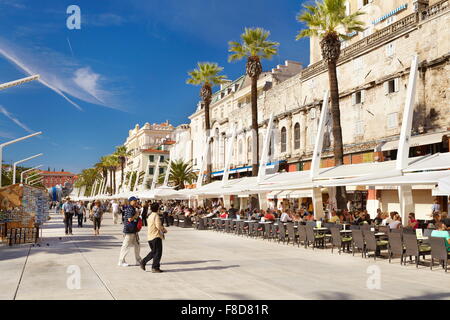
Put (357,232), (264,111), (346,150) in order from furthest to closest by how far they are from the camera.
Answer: (264,111), (346,150), (357,232)

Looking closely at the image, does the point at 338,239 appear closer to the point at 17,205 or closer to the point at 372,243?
the point at 372,243

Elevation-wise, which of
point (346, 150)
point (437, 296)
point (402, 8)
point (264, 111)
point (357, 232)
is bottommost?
point (437, 296)

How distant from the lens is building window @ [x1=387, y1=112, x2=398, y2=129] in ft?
83.4

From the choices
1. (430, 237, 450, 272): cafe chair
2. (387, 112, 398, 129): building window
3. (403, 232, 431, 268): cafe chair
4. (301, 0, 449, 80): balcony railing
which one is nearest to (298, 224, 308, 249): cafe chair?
(403, 232, 431, 268): cafe chair

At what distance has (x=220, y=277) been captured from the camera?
399 inches

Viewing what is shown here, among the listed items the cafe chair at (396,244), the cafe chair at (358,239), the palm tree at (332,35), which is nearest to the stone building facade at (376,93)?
the palm tree at (332,35)

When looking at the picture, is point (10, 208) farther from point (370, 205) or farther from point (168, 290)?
point (370, 205)

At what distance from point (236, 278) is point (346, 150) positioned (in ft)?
69.2

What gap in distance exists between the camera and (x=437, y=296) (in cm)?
820

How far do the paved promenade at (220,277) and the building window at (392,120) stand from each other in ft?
42.5

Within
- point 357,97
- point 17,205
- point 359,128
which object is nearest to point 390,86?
point 357,97

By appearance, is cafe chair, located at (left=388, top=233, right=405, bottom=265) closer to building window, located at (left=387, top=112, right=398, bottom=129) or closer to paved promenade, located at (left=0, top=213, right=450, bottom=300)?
paved promenade, located at (left=0, top=213, right=450, bottom=300)
